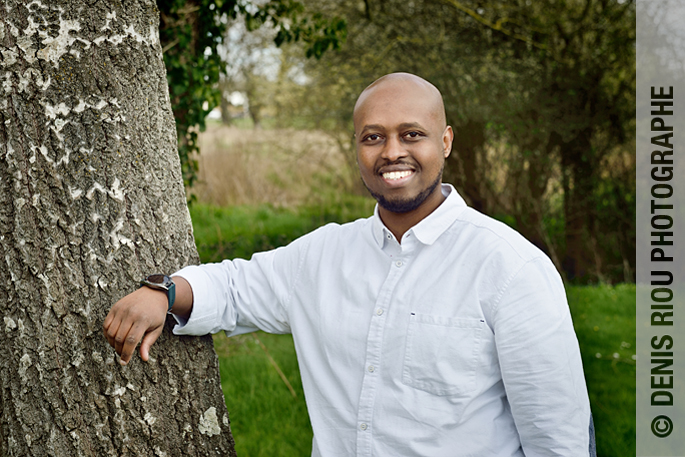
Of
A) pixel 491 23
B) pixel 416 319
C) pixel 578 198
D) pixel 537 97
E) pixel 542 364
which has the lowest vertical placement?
pixel 542 364

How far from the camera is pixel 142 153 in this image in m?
2.00

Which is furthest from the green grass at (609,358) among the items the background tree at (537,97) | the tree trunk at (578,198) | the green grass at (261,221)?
the green grass at (261,221)

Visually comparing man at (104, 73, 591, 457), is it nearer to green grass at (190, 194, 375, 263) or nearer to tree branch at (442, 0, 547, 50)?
green grass at (190, 194, 375, 263)

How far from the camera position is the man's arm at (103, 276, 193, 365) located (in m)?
1.81

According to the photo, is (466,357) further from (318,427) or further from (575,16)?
(575,16)

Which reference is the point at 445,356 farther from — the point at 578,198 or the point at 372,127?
the point at 578,198

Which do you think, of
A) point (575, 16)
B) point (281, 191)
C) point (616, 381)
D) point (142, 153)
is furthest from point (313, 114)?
point (142, 153)

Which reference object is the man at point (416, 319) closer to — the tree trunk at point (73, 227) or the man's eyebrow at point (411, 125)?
the man's eyebrow at point (411, 125)

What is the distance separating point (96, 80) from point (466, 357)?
144cm

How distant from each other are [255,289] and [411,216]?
0.65 m

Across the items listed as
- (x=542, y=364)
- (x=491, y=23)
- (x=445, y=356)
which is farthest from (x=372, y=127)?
(x=491, y=23)

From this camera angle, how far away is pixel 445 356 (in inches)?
69.3

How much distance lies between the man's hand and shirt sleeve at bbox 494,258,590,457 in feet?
3.45

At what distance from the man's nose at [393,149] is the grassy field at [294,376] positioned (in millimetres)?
1997
